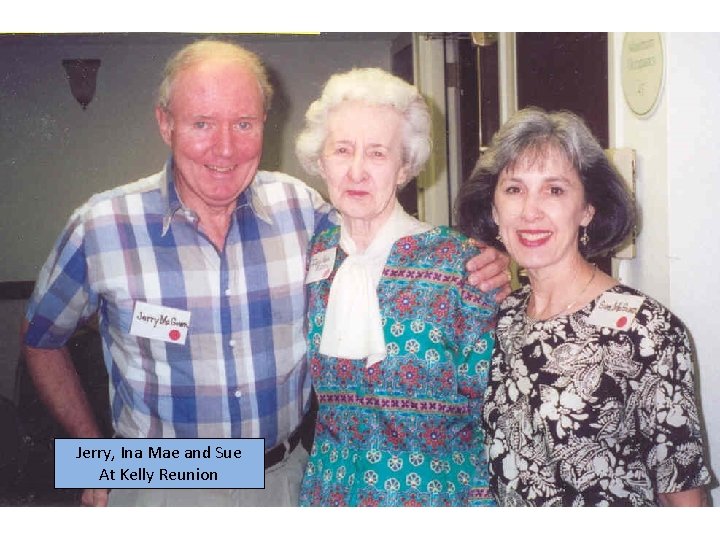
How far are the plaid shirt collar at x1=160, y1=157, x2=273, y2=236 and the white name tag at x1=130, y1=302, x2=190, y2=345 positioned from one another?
14 centimetres

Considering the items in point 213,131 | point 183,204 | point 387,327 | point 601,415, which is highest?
point 213,131

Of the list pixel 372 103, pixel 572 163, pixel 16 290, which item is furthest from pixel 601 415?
pixel 16 290

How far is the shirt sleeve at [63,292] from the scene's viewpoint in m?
1.16

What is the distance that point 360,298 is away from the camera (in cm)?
116

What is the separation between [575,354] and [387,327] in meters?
0.31

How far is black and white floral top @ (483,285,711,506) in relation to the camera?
3.29 feet

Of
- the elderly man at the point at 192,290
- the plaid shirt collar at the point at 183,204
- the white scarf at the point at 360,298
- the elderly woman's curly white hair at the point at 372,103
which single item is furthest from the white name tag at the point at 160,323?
the elderly woman's curly white hair at the point at 372,103

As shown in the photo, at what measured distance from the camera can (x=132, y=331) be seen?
3.81 feet

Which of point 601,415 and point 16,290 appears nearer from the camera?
point 601,415

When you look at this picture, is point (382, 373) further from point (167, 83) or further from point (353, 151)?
point (167, 83)

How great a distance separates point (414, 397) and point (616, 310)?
36 centimetres

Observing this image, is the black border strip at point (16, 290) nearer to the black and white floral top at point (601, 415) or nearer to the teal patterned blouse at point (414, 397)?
the teal patterned blouse at point (414, 397)

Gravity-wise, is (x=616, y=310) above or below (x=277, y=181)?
below

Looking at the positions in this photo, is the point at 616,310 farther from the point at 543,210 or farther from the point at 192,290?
the point at 192,290
